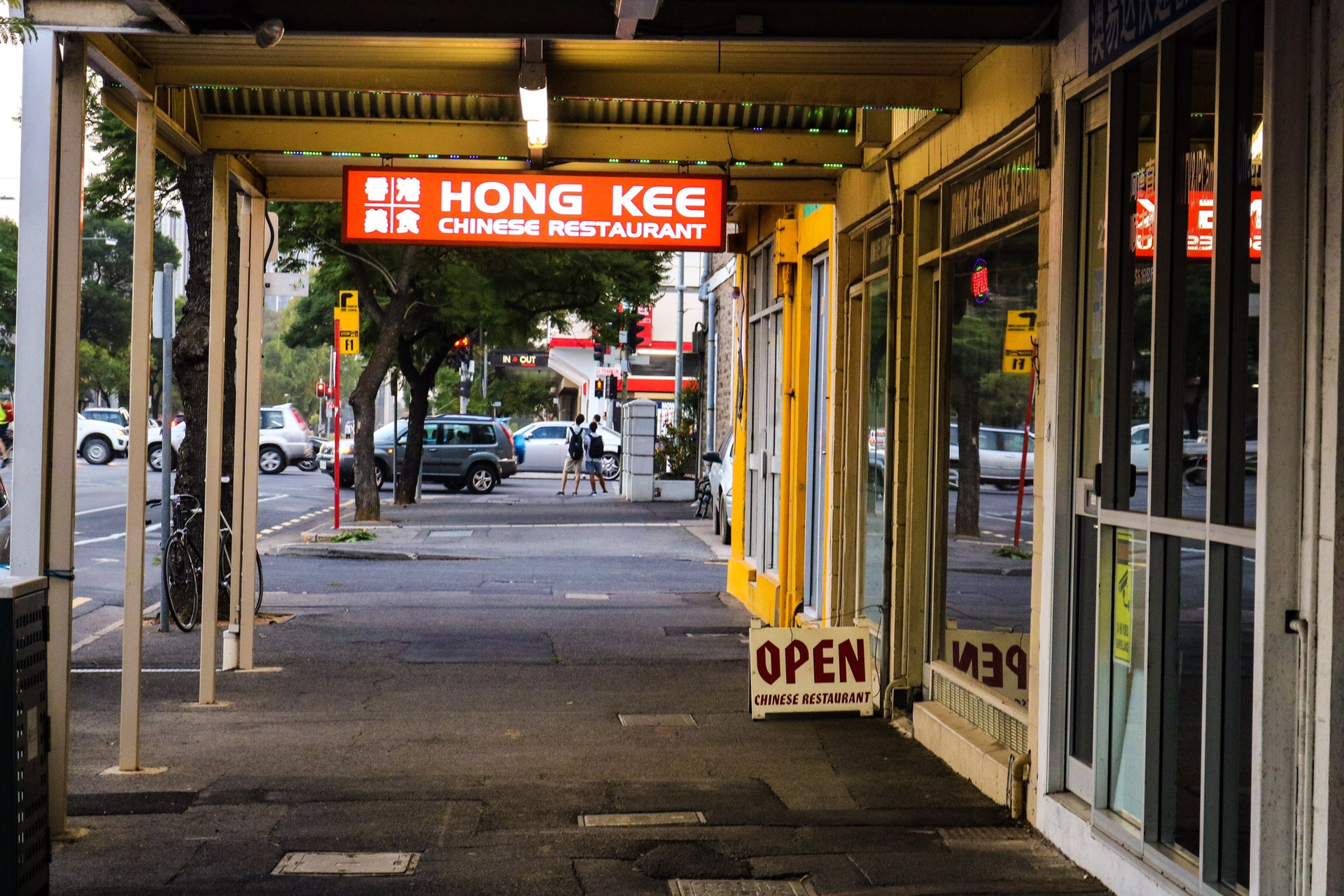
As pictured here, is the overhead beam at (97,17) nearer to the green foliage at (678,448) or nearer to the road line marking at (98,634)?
the road line marking at (98,634)

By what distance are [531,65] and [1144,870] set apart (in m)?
4.31

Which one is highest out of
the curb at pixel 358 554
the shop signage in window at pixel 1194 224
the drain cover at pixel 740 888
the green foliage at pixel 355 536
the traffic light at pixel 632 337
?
the traffic light at pixel 632 337

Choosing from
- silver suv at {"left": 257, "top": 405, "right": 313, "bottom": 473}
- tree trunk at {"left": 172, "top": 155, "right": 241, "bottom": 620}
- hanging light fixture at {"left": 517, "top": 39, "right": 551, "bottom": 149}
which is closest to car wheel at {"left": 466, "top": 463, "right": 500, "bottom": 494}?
silver suv at {"left": 257, "top": 405, "right": 313, "bottom": 473}

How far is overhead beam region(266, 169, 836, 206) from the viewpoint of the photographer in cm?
961

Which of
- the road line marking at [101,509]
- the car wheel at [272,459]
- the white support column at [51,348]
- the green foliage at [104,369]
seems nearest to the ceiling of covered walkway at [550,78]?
the white support column at [51,348]

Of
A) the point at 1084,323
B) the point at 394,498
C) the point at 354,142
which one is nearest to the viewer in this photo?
the point at 1084,323

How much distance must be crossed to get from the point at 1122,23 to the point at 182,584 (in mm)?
8834

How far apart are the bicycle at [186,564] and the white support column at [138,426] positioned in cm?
489

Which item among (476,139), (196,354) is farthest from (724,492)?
(476,139)

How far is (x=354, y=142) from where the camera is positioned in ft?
26.6

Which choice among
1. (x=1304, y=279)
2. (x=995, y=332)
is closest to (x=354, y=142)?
(x=995, y=332)

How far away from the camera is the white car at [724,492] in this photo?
2009 cm

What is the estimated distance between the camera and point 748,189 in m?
9.86

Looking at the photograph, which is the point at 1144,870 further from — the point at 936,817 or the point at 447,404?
the point at 447,404
